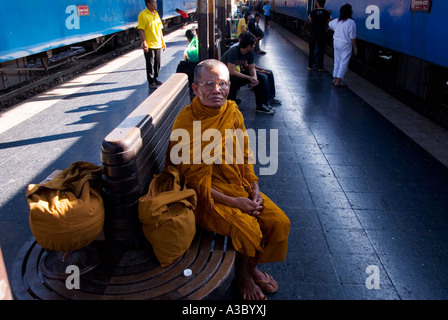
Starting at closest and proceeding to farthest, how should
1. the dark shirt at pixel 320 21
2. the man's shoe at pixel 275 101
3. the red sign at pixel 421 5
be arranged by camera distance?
the red sign at pixel 421 5, the man's shoe at pixel 275 101, the dark shirt at pixel 320 21

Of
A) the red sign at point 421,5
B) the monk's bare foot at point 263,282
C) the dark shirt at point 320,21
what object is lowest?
the monk's bare foot at point 263,282

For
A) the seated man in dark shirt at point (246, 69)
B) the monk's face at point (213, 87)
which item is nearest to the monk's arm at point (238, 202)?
the monk's face at point (213, 87)

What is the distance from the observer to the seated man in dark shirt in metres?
5.42

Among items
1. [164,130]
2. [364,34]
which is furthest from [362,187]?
[364,34]

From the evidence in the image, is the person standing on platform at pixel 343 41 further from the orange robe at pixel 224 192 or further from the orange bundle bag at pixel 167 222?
the orange bundle bag at pixel 167 222

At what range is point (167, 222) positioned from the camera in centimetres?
183

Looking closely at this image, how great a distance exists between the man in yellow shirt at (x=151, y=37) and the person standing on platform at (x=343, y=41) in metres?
3.48

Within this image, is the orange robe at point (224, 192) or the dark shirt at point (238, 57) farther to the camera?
the dark shirt at point (238, 57)

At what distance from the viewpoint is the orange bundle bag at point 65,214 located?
1.63 m

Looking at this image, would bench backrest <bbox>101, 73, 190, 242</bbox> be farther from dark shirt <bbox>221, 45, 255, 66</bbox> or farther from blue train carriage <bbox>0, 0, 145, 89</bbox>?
blue train carriage <bbox>0, 0, 145, 89</bbox>

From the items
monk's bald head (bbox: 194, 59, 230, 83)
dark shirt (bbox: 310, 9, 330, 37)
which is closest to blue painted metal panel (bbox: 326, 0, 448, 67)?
dark shirt (bbox: 310, 9, 330, 37)

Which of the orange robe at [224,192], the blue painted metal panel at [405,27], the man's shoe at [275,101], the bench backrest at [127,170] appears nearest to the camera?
the bench backrest at [127,170]

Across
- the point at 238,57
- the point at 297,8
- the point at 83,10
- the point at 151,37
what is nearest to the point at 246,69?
the point at 238,57

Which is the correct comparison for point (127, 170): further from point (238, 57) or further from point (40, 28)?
point (40, 28)
